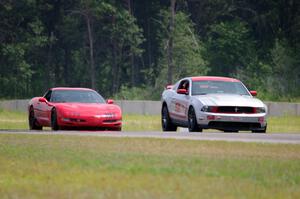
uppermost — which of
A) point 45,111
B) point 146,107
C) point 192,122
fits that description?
point 45,111

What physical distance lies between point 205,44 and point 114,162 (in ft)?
202

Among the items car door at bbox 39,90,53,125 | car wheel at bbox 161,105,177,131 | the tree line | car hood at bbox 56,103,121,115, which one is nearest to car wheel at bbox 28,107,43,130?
car door at bbox 39,90,53,125

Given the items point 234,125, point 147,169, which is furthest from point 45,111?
point 147,169

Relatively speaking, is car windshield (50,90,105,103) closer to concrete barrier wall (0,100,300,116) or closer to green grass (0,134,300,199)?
green grass (0,134,300,199)

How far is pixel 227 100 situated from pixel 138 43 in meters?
46.4

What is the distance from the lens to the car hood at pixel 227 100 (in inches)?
982

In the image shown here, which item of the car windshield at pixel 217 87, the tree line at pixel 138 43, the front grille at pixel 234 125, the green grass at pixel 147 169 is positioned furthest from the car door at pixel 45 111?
the tree line at pixel 138 43

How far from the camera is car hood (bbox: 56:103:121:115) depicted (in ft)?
86.9

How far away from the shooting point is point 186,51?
6800 centimetres

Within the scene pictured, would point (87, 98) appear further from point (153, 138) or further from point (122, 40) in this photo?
point (122, 40)

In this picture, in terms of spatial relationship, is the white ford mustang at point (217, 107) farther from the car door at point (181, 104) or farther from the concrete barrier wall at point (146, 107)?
the concrete barrier wall at point (146, 107)

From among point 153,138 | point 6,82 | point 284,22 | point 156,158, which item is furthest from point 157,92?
point 156,158

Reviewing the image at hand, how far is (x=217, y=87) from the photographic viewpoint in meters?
26.5

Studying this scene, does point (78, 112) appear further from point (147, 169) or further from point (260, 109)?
point (147, 169)
